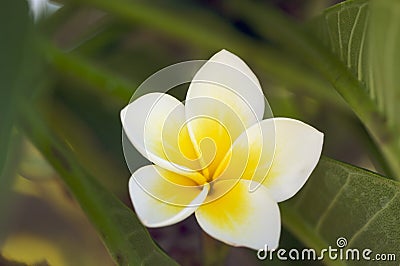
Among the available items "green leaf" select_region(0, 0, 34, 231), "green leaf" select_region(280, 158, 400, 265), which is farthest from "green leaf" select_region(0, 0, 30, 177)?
"green leaf" select_region(280, 158, 400, 265)

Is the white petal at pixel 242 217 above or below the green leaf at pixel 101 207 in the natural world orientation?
above

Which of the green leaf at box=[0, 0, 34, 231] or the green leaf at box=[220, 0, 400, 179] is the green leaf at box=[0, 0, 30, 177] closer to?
the green leaf at box=[0, 0, 34, 231]

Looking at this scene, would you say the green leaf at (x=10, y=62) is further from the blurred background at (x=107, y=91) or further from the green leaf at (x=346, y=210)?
the green leaf at (x=346, y=210)

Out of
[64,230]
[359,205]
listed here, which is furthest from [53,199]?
[359,205]

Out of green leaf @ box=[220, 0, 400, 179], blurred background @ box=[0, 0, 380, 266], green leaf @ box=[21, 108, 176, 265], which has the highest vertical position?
green leaf @ box=[220, 0, 400, 179]

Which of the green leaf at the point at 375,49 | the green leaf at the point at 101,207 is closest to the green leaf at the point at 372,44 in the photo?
the green leaf at the point at 375,49

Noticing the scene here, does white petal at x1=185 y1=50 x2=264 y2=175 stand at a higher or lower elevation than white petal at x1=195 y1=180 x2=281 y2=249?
higher
